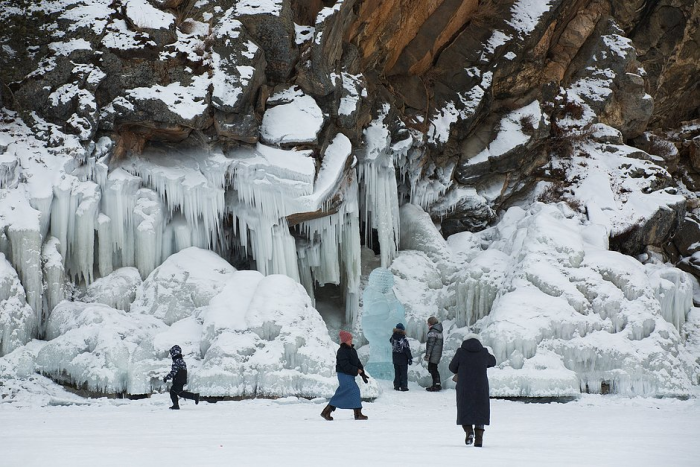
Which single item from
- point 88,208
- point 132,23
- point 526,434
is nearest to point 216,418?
point 526,434

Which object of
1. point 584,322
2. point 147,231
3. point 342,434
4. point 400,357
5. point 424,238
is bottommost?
point 342,434

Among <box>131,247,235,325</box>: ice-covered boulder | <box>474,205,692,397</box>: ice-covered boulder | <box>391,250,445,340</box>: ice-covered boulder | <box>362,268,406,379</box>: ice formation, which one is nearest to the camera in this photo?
<box>131,247,235,325</box>: ice-covered boulder

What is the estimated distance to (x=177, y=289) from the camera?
17.8 m

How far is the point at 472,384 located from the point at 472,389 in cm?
8

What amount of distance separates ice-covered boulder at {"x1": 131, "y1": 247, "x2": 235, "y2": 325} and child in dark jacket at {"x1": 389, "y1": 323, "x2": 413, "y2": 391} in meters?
3.57

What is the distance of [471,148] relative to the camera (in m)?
25.4

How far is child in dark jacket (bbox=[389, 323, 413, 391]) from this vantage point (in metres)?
18.7

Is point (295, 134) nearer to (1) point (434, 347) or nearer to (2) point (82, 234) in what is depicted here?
(2) point (82, 234)

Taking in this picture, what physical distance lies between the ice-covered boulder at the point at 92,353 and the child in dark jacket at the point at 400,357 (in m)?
4.94

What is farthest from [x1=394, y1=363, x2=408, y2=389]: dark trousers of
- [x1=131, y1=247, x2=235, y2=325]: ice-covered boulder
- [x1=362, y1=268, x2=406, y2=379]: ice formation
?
[x1=131, y1=247, x2=235, y2=325]: ice-covered boulder

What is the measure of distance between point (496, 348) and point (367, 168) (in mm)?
6151

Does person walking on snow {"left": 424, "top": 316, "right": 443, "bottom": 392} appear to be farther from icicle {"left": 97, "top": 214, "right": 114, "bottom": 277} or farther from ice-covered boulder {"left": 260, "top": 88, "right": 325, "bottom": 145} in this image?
icicle {"left": 97, "top": 214, "right": 114, "bottom": 277}

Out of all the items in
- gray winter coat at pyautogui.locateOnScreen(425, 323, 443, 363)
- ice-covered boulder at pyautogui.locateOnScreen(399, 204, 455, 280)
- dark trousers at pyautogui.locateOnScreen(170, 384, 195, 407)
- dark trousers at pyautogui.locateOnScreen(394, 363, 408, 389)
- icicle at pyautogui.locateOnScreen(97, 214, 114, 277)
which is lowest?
dark trousers at pyautogui.locateOnScreen(170, 384, 195, 407)

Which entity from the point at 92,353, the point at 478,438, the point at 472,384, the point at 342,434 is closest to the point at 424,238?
the point at 92,353
